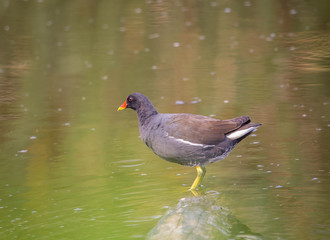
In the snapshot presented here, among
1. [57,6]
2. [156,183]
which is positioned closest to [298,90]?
Result: [156,183]

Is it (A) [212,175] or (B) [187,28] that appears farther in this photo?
(B) [187,28]

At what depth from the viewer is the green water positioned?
5516mm

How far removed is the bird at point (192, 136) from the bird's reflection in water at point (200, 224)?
1.59ft

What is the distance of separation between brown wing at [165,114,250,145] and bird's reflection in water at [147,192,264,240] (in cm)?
62

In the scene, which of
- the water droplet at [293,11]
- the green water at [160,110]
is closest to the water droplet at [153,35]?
the green water at [160,110]

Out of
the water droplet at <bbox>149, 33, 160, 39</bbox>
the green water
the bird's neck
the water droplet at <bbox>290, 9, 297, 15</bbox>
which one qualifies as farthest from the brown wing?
the water droplet at <bbox>290, 9, 297, 15</bbox>

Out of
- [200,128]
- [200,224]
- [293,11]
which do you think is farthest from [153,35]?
[200,224]

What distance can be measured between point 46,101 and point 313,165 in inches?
212

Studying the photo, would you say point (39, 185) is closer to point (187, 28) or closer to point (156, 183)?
point (156, 183)

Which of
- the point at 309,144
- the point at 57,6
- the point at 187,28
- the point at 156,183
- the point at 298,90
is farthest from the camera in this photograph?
the point at 57,6

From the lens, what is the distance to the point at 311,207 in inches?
216

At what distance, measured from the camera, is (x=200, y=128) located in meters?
6.18

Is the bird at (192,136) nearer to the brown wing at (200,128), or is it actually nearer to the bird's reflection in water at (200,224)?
the brown wing at (200,128)

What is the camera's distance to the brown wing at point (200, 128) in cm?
609
